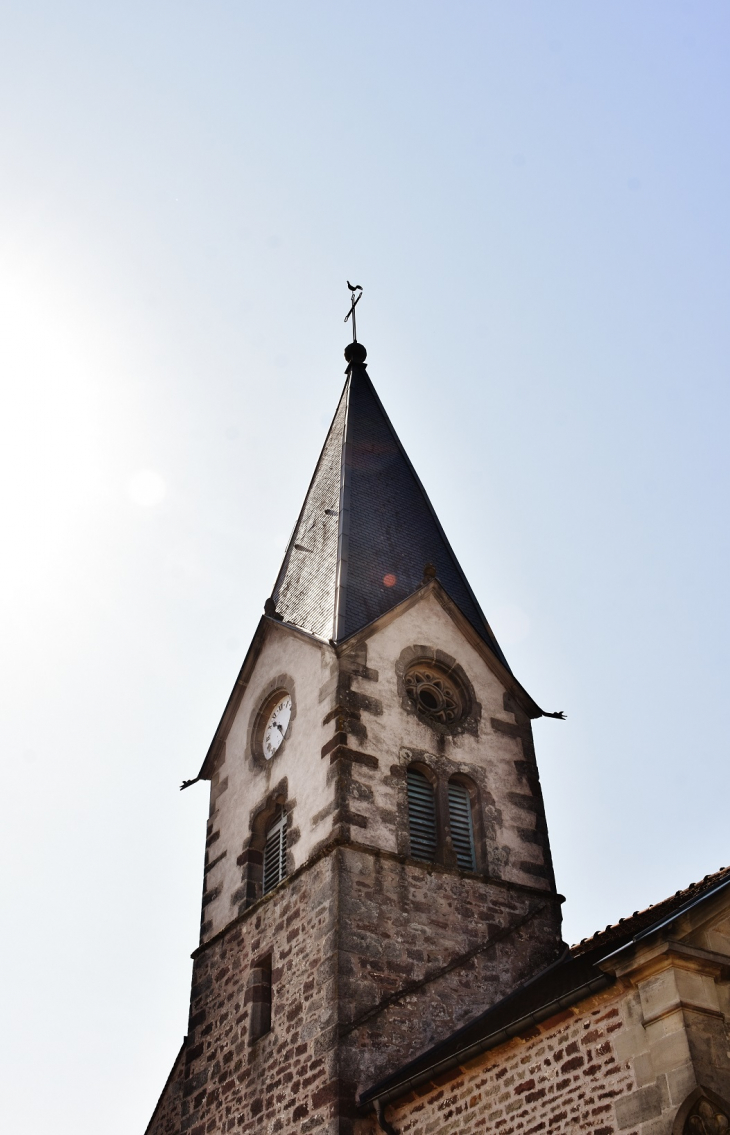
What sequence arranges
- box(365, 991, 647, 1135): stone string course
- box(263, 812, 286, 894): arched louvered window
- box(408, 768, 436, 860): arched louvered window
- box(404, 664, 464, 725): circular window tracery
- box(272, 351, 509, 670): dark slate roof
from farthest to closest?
box(272, 351, 509, 670): dark slate roof, box(404, 664, 464, 725): circular window tracery, box(263, 812, 286, 894): arched louvered window, box(408, 768, 436, 860): arched louvered window, box(365, 991, 647, 1135): stone string course

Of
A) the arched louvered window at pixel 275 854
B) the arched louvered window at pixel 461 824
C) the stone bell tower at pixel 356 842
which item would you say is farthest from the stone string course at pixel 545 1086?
the arched louvered window at pixel 275 854

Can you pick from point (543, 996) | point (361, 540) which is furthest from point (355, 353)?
point (543, 996)

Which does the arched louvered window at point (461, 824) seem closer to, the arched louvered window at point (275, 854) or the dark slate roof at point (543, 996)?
the dark slate roof at point (543, 996)

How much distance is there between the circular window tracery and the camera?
1422 cm

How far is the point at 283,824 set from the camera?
13.7 meters

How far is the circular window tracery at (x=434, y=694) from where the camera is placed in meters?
14.2

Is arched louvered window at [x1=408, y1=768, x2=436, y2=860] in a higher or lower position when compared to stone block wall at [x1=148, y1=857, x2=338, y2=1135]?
higher

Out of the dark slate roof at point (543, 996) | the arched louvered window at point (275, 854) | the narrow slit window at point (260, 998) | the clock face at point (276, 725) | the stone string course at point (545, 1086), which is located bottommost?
the stone string course at point (545, 1086)

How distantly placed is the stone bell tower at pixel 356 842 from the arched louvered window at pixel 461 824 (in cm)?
2

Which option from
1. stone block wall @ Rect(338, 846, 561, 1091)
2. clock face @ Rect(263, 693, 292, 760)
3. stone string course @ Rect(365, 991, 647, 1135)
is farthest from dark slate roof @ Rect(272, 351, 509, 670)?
stone string course @ Rect(365, 991, 647, 1135)

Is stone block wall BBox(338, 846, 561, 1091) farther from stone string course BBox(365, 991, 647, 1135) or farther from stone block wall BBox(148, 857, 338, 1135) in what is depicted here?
stone string course BBox(365, 991, 647, 1135)

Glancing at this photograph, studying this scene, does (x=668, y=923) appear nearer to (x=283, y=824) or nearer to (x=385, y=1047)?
(x=385, y=1047)

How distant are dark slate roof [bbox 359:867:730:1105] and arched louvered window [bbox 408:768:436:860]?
1.73 meters

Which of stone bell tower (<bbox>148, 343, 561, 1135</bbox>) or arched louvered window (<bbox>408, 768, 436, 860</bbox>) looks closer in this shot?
stone bell tower (<bbox>148, 343, 561, 1135</bbox>)
